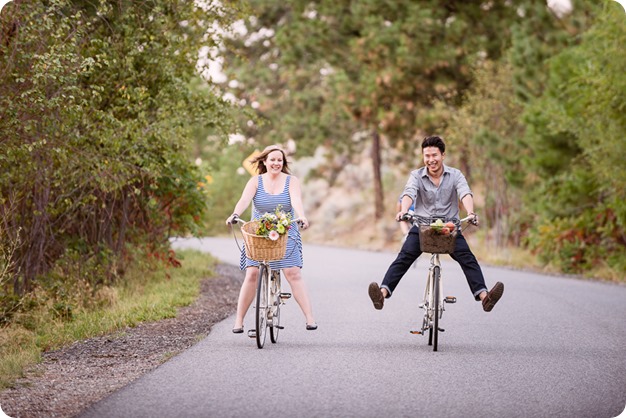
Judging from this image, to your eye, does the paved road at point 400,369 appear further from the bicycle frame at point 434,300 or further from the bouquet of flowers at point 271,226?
the bouquet of flowers at point 271,226

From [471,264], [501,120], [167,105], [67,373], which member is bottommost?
[67,373]

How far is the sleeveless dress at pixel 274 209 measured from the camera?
1010 cm

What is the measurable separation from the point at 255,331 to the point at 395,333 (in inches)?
85.1

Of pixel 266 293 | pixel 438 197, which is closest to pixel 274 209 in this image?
pixel 266 293

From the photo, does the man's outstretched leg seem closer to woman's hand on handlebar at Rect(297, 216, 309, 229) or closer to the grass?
woman's hand on handlebar at Rect(297, 216, 309, 229)

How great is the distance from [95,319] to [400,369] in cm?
495

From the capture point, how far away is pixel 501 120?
2708 centimetres

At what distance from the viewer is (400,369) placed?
28.6ft

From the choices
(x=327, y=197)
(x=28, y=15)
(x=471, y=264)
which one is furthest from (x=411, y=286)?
(x=327, y=197)

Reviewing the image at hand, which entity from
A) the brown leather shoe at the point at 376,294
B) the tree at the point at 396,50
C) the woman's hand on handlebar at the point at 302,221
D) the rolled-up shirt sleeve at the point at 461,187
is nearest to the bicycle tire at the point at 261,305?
the woman's hand on handlebar at the point at 302,221

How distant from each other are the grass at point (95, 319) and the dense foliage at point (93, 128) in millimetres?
474

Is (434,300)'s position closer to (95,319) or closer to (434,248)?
(434,248)

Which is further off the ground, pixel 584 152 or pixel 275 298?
pixel 584 152

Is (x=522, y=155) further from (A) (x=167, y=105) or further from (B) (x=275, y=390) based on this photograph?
(B) (x=275, y=390)
